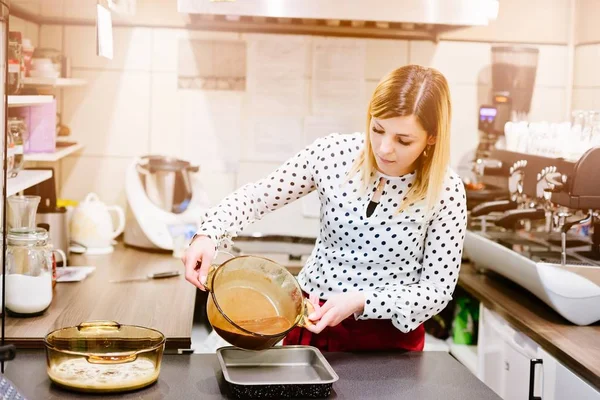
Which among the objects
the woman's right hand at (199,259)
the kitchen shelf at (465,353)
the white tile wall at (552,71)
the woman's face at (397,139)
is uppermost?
the white tile wall at (552,71)

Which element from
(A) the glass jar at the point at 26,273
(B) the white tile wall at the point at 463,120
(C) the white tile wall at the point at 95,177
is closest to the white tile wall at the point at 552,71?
(B) the white tile wall at the point at 463,120

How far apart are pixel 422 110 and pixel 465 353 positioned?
4.22ft

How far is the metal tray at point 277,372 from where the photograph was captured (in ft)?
4.97

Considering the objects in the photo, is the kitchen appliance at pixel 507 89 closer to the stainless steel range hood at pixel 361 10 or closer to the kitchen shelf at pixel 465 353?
the stainless steel range hood at pixel 361 10

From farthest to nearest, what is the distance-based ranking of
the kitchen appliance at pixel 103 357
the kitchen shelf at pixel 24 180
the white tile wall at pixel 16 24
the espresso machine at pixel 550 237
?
the white tile wall at pixel 16 24 < the espresso machine at pixel 550 237 < the kitchen shelf at pixel 24 180 < the kitchen appliance at pixel 103 357

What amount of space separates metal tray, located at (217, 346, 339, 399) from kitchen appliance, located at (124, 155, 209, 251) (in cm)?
131

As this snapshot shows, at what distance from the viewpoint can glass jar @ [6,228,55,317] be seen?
199 cm

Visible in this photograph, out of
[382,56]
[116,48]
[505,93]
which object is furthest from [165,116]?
[505,93]

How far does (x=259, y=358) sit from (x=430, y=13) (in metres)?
1.32

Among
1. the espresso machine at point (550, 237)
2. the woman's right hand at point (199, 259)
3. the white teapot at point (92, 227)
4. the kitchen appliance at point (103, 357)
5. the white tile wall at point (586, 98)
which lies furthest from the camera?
the white tile wall at point (586, 98)

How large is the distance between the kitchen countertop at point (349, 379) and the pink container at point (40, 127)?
3.20 feet

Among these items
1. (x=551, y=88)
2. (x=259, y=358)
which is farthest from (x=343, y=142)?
(x=551, y=88)

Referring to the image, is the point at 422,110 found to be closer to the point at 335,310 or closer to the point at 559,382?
the point at 335,310

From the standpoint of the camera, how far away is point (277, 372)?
1.66 metres
